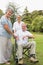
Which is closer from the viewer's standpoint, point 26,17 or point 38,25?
point 38,25

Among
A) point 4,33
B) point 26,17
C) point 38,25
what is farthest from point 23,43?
point 26,17

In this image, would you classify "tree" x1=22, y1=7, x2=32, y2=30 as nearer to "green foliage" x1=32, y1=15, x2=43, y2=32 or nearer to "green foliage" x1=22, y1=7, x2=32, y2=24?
"green foliage" x1=22, y1=7, x2=32, y2=24

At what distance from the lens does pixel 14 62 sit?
5230 mm

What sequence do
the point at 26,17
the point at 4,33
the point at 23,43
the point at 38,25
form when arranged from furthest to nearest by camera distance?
the point at 26,17
the point at 38,25
the point at 23,43
the point at 4,33

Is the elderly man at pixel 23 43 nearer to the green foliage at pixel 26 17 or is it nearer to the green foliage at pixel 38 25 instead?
the green foliage at pixel 38 25

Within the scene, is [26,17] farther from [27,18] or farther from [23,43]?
[23,43]

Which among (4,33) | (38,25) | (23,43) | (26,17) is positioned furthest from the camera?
(26,17)

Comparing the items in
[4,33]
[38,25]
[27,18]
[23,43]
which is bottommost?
[38,25]

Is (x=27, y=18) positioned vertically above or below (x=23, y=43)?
below

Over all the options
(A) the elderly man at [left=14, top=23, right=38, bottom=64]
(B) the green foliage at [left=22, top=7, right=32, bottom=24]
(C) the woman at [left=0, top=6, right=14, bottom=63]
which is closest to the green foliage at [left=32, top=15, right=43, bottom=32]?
(B) the green foliage at [left=22, top=7, right=32, bottom=24]

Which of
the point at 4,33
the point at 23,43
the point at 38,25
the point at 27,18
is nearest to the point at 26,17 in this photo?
the point at 27,18

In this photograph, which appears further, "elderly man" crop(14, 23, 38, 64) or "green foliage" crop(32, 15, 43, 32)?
"green foliage" crop(32, 15, 43, 32)

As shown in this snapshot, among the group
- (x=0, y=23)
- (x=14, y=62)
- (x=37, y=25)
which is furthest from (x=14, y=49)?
(x=37, y=25)

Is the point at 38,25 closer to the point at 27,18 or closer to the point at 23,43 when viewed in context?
the point at 27,18
